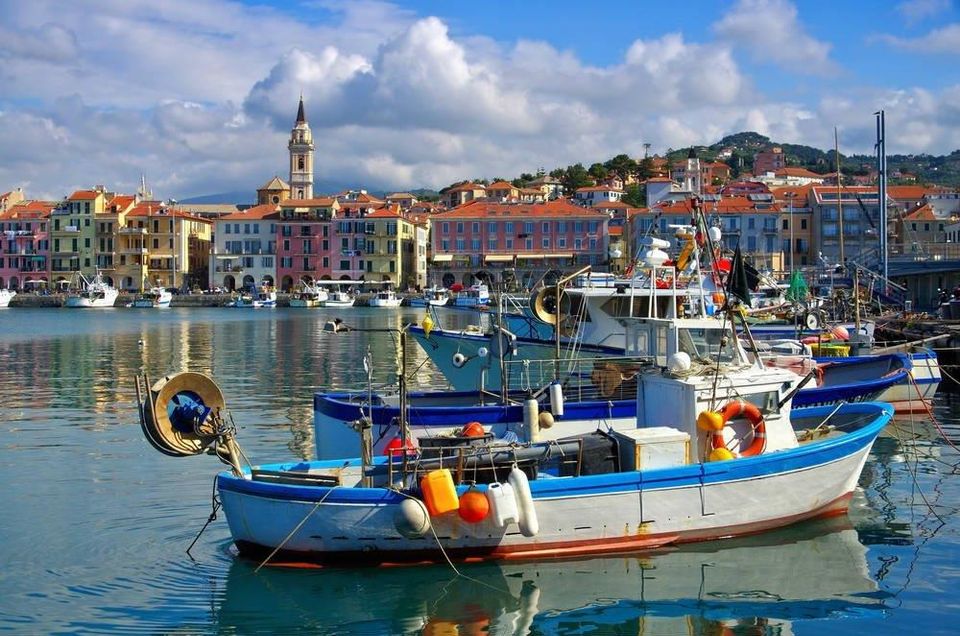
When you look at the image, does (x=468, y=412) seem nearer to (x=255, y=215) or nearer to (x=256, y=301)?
(x=256, y=301)

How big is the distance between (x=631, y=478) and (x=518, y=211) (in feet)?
307

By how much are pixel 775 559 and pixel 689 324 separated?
4060 mm

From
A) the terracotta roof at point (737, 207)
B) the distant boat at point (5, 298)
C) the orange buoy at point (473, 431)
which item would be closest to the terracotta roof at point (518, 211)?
the terracotta roof at point (737, 207)

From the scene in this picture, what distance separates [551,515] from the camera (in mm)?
12781

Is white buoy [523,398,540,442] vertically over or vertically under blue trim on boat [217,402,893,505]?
over

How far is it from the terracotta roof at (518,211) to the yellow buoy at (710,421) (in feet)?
299

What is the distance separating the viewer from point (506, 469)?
518 inches

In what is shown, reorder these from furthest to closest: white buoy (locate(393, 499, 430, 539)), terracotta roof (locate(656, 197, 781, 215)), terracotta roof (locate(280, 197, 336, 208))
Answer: terracotta roof (locate(280, 197, 336, 208)) < terracotta roof (locate(656, 197, 781, 215)) < white buoy (locate(393, 499, 430, 539))

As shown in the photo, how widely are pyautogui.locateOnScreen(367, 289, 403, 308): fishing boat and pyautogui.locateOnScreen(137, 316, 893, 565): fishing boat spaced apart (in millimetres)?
88709

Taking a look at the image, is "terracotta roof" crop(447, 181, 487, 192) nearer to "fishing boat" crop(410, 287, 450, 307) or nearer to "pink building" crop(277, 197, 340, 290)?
"pink building" crop(277, 197, 340, 290)

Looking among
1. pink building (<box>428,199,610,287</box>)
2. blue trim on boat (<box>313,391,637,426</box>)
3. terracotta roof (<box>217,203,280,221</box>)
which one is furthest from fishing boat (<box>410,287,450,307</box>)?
blue trim on boat (<box>313,391,637,426</box>)

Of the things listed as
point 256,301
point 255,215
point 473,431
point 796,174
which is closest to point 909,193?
point 796,174

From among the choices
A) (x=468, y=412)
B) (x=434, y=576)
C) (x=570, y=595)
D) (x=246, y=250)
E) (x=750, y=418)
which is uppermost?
(x=246, y=250)

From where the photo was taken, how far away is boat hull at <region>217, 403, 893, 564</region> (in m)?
12.4
